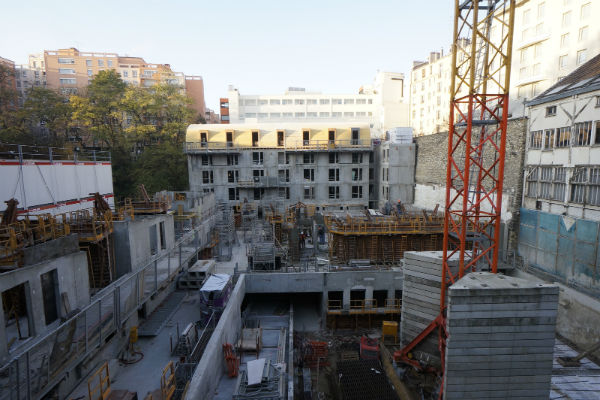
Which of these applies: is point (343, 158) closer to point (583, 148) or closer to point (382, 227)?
point (382, 227)

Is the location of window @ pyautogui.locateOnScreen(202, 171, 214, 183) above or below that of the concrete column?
above

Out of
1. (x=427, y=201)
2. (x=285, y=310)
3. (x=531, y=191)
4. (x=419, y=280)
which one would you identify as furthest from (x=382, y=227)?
(x=427, y=201)

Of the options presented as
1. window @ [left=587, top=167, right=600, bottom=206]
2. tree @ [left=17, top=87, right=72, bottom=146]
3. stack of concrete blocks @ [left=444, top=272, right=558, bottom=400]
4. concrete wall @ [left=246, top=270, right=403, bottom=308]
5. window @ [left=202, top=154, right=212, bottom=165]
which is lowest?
concrete wall @ [left=246, top=270, right=403, bottom=308]

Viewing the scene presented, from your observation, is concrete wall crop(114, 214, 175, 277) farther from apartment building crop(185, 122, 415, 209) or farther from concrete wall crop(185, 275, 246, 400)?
apartment building crop(185, 122, 415, 209)

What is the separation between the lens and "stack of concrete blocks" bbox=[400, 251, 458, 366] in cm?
1384

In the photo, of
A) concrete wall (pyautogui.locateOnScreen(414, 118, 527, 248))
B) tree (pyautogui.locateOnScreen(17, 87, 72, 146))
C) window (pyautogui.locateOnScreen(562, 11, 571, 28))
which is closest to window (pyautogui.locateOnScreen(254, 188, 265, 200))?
concrete wall (pyautogui.locateOnScreen(414, 118, 527, 248))

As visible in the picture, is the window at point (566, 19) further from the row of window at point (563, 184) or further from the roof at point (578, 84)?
the row of window at point (563, 184)

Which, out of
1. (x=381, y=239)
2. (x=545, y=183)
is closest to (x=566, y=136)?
(x=545, y=183)

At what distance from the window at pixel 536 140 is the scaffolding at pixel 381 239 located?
7134 millimetres

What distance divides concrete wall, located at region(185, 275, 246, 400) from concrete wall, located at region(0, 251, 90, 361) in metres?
4.67

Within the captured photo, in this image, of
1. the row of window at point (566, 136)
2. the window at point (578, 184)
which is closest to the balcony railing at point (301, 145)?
the row of window at point (566, 136)

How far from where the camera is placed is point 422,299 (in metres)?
14.4

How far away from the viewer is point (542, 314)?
9.26 m

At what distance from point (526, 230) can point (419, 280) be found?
36.5 ft
